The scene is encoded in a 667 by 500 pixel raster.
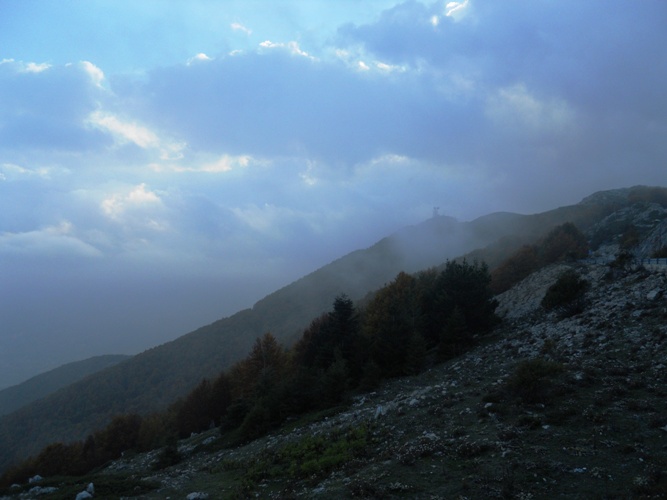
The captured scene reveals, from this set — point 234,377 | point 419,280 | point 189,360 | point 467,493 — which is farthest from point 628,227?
point 189,360

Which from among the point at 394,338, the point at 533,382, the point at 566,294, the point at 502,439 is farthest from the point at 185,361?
the point at 502,439

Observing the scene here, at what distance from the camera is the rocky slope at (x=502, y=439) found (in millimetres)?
11609

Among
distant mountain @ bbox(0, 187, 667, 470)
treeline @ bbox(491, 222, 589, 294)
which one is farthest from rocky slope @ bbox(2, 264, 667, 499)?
distant mountain @ bbox(0, 187, 667, 470)

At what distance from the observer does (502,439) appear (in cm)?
1422

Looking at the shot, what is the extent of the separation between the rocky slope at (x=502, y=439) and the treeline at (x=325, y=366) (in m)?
4.46

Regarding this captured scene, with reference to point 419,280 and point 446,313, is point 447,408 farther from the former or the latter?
point 419,280

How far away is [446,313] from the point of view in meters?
45.8

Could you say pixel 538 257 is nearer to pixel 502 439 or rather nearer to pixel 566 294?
pixel 566 294

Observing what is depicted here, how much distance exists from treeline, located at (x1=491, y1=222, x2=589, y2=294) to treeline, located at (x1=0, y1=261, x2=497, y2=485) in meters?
12.4

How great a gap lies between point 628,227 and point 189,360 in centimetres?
13467

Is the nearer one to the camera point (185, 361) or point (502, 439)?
point (502, 439)

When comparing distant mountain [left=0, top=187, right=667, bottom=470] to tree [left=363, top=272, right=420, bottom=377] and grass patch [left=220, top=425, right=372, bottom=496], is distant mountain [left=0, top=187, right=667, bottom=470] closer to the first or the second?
tree [left=363, top=272, right=420, bottom=377]

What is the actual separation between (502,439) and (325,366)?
32164mm

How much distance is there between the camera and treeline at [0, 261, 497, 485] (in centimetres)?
3372
